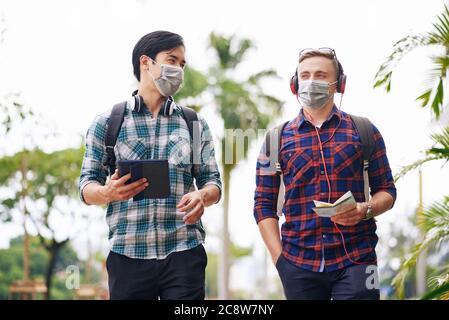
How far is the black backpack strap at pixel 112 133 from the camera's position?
12.7 ft

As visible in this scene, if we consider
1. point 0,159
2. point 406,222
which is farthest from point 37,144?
point 406,222

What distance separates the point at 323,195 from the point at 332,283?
0.42 meters

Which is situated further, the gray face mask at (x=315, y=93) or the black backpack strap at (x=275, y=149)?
the gray face mask at (x=315, y=93)

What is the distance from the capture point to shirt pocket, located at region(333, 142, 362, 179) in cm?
396

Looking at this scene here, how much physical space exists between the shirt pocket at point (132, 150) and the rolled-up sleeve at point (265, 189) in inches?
23.9

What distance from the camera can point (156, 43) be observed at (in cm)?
401

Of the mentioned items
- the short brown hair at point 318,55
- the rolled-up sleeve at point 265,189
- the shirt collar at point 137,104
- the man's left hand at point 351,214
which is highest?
the short brown hair at point 318,55

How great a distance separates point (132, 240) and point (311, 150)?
3.19ft

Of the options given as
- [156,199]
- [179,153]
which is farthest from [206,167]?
[156,199]

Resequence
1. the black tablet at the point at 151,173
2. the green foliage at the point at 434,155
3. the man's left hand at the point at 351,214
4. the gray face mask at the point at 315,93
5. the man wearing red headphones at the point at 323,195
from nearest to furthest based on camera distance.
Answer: the black tablet at the point at 151,173, the man's left hand at the point at 351,214, the man wearing red headphones at the point at 323,195, the gray face mask at the point at 315,93, the green foliage at the point at 434,155

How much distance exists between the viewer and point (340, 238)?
12.8 ft

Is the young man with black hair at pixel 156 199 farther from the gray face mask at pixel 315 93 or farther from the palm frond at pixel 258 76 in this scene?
the palm frond at pixel 258 76

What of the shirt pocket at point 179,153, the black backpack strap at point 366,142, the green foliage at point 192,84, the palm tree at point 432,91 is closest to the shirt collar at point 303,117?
the black backpack strap at point 366,142

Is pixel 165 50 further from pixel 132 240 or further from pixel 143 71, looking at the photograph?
pixel 132 240
